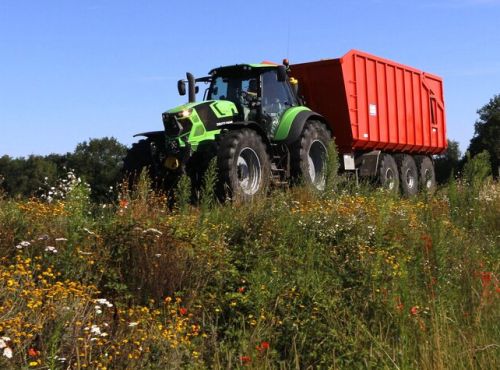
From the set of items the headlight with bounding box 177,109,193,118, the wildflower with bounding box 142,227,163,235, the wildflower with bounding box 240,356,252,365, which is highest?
the headlight with bounding box 177,109,193,118

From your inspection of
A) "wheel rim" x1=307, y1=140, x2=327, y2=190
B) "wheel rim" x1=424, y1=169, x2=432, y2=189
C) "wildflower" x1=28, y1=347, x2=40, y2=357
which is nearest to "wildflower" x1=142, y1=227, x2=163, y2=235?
"wildflower" x1=28, y1=347, x2=40, y2=357

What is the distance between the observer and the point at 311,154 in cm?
1109

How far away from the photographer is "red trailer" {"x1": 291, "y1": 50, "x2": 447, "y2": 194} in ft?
39.9

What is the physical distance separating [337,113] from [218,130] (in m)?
3.25

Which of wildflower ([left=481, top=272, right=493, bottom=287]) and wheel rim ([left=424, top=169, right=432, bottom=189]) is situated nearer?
wildflower ([left=481, top=272, right=493, bottom=287])

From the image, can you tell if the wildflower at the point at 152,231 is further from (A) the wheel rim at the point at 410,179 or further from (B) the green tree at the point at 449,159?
(B) the green tree at the point at 449,159

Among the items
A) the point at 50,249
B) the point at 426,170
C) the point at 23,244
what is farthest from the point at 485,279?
the point at 426,170

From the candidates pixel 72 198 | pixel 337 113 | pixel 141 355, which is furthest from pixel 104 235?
pixel 337 113

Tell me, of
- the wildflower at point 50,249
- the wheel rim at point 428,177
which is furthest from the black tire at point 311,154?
the wheel rim at point 428,177

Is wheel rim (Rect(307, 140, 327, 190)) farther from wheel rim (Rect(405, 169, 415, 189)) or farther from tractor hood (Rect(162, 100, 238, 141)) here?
wheel rim (Rect(405, 169, 415, 189))

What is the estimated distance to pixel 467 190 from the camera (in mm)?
7844

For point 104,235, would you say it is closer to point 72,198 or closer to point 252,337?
point 72,198

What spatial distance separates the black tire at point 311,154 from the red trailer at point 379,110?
1031mm

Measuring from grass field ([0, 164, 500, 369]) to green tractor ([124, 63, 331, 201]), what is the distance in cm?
210
